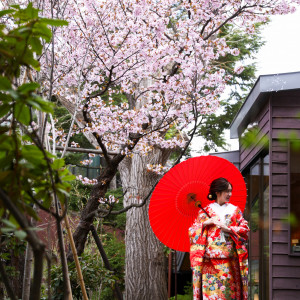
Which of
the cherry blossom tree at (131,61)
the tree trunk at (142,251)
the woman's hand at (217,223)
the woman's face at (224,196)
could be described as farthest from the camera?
the tree trunk at (142,251)

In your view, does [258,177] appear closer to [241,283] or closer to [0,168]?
[241,283]

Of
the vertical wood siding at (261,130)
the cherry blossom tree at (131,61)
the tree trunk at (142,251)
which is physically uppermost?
the cherry blossom tree at (131,61)

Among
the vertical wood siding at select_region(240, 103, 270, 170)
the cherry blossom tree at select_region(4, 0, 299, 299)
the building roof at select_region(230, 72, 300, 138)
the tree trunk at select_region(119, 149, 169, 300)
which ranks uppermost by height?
the cherry blossom tree at select_region(4, 0, 299, 299)

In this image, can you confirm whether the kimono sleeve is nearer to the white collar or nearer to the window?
the white collar

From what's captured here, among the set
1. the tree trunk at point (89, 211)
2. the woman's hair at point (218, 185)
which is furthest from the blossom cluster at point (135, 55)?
the woman's hair at point (218, 185)

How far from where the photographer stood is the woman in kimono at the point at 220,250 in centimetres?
446

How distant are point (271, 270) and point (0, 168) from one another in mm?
4912

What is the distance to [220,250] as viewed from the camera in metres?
4.53

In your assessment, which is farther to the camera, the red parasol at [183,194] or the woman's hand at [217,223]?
the red parasol at [183,194]

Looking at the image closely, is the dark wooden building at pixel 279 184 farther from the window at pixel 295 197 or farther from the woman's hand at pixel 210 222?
the woman's hand at pixel 210 222

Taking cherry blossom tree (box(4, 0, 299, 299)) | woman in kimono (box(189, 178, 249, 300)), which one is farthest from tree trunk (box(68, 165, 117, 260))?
woman in kimono (box(189, 178, 249, 300))

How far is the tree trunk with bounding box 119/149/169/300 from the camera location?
10.3 metres

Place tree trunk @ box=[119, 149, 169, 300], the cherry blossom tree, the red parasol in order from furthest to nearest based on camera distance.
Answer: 1. tree trunk @ box=[119, 149, 169, 300]
2. the cherry blossom tree
3. the red parasol

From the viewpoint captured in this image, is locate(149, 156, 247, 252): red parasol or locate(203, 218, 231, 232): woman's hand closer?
locate(203, 218, 231, 232): woman's hand
